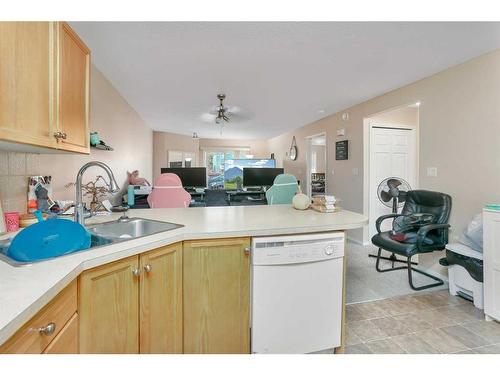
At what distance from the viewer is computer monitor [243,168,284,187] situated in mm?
4680

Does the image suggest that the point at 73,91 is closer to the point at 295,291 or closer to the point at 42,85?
the point at 42,85

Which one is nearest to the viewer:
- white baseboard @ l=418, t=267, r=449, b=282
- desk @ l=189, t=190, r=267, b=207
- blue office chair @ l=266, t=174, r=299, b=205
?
white baseboard @ l=418, t=267, r=449, b=282

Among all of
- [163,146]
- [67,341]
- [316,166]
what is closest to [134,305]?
[67,341]

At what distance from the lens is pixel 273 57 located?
7.18ft

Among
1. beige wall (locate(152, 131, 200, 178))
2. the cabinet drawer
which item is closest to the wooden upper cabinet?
the cabinet drawer

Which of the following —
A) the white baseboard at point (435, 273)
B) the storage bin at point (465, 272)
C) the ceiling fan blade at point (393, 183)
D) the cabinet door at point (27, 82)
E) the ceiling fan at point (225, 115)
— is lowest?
the white baseboard at point (435, 273)

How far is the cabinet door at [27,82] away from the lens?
2.89 feet

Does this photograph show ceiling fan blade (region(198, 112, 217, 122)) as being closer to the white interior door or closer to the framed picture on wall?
the framed picture on wall

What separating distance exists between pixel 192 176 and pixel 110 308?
3.79m

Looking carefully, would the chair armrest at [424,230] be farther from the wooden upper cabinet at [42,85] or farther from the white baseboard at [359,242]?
the wooden upper cabinet at [42,85]

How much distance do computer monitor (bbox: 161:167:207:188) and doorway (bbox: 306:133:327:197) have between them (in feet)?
7.71

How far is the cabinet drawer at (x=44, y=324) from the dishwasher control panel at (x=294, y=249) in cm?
78

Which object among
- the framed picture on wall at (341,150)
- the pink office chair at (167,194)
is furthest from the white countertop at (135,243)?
the framed picture on wall at (341,150)
